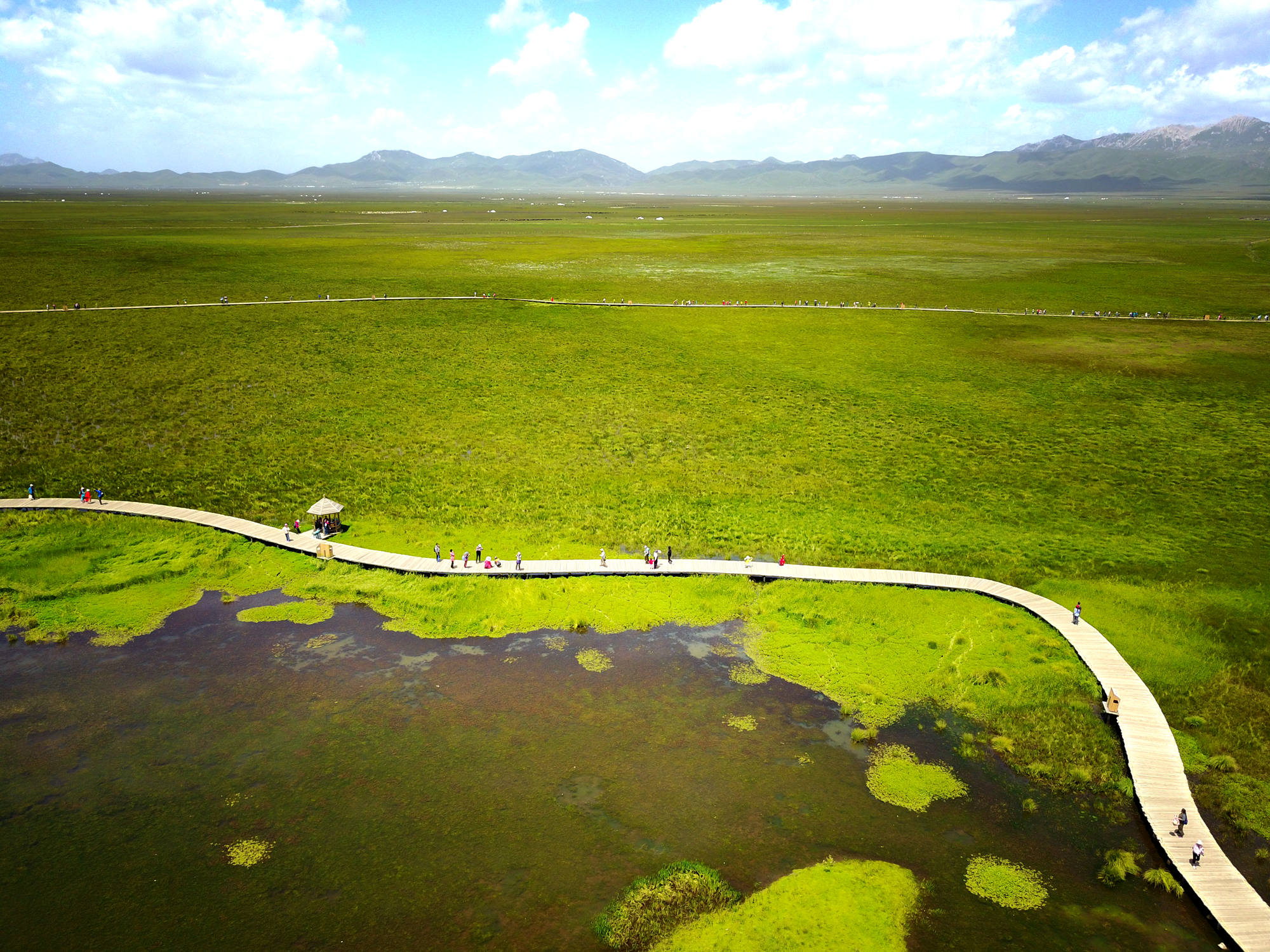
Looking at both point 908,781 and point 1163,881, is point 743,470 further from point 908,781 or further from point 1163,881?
point 1163,881

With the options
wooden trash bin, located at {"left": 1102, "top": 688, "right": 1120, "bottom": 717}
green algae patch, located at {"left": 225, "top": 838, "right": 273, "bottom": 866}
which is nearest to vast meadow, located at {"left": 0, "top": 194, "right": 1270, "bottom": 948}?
wooden trash bin, located at {"left": 1102, "top": 688, "right": 1120, "bottom": 717}

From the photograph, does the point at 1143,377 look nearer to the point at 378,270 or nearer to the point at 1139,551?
the point at 1139,551

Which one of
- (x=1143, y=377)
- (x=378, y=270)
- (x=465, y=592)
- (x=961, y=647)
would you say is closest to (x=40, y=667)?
(x=465, y=592)

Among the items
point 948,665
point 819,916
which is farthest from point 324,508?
point 948,665

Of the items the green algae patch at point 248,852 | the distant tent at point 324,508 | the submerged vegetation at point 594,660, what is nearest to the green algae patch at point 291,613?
the distant tent at point 324,508

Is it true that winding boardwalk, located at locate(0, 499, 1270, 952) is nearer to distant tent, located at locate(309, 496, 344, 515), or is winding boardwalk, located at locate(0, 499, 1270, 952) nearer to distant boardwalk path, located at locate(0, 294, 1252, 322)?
distant tent, located at locate(309, 496, 344, 515)

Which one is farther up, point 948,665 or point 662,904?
point 948,665
